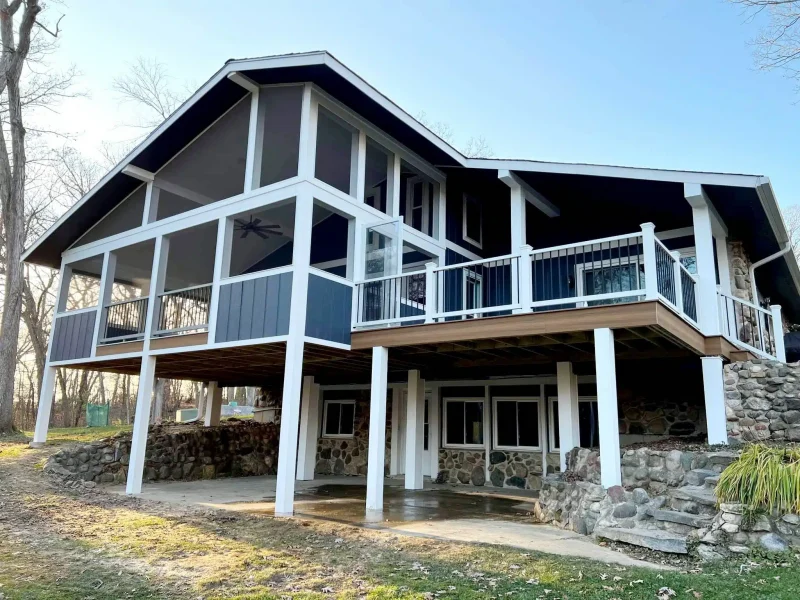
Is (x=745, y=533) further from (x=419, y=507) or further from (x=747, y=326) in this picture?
(x=747, y=326)

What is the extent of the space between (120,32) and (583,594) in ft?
57.3

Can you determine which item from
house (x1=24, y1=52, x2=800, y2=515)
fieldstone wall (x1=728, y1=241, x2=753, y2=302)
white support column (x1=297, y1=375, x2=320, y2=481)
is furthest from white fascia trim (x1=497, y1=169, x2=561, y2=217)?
white support column (x1=297, y1=375, x2=320, y2=481)

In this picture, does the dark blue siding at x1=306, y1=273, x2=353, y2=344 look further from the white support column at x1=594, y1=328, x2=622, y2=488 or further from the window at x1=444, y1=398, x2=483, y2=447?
the window at x1=444, y1=398, x2=483, y2=447

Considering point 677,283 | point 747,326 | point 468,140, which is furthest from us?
point 468,140

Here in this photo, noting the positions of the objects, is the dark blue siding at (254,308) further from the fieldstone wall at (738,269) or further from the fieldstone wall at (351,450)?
the fieldstone wall at (738,269)

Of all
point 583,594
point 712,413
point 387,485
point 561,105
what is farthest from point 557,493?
point 561,105

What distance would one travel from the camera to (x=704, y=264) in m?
9.19

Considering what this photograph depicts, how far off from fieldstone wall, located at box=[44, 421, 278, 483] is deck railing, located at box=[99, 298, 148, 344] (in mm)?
2339

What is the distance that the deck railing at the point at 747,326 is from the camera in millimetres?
9898

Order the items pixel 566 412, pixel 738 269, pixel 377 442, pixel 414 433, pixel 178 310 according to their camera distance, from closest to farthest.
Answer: pixel 377 442, pixel 566 412, pixel 738 269, pixel 414 433, pixel 178 310

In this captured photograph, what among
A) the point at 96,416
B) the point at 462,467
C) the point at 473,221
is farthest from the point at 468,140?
the point at 96,416

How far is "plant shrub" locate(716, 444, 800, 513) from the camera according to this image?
18.4 feet

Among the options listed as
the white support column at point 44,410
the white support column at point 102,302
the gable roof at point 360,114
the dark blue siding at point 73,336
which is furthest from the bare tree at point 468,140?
the white support column at point 44,410

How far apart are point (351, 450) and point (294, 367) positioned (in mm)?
7698
